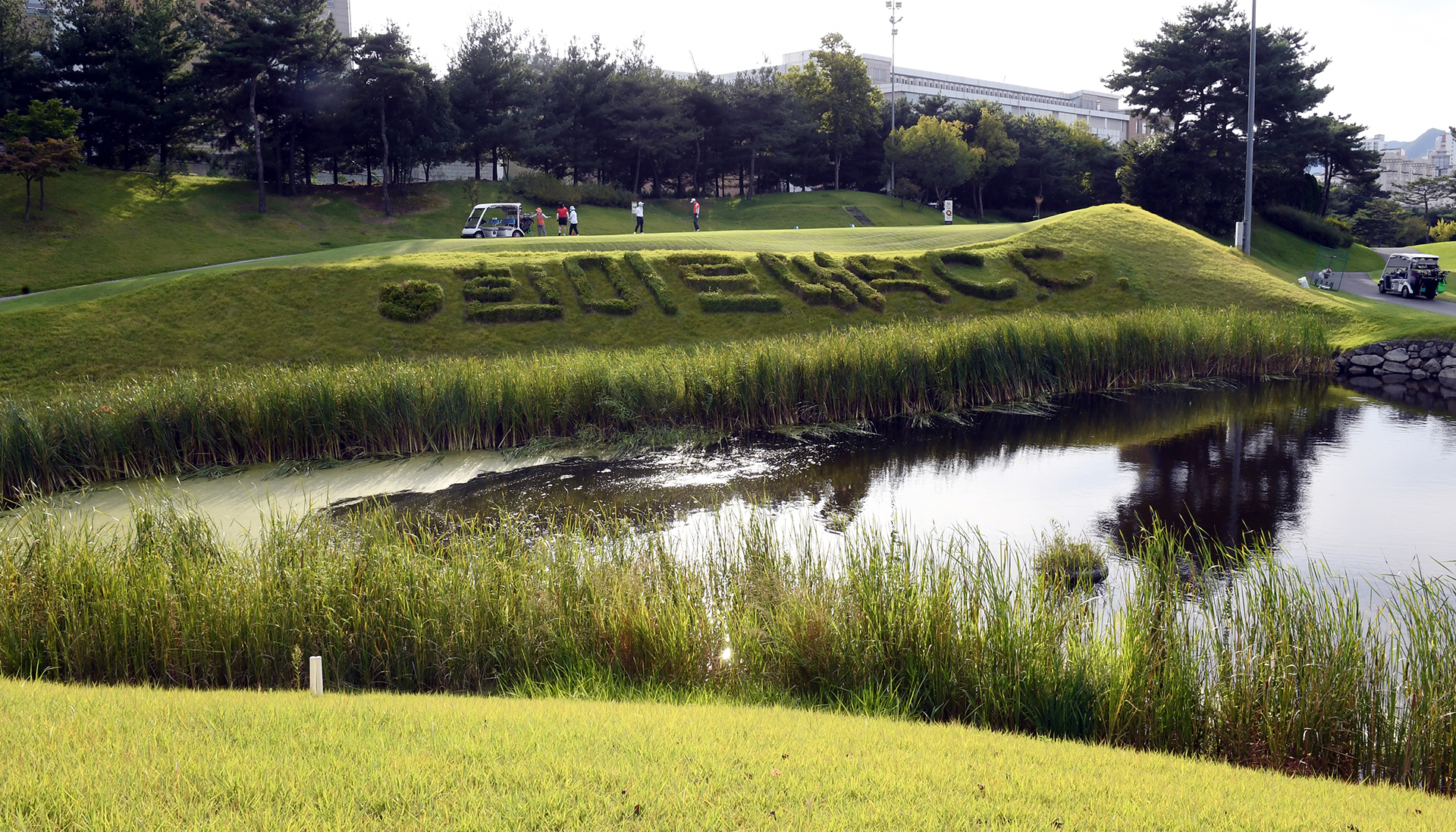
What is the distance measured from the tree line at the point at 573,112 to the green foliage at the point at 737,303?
2305cm

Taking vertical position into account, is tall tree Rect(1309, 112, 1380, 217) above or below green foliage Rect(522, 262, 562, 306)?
above

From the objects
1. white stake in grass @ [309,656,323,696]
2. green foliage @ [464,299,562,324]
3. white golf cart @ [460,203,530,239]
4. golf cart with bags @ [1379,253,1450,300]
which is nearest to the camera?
white stake in grass @ [309,656,323,696]

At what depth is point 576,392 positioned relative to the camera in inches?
623

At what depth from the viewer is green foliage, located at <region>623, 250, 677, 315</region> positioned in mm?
23875

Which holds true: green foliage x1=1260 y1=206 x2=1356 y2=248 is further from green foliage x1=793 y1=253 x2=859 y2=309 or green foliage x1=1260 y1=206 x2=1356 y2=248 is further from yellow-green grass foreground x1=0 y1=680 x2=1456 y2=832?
yellow-green grass foreground x1=0 y1=680 x2=1456 y2=832

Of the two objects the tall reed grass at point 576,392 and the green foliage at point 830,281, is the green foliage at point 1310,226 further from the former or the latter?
the green foliage at point 830,281

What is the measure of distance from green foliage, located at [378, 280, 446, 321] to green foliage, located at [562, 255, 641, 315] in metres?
3.45

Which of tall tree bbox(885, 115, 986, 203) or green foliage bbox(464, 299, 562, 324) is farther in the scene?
tall tree bbox(885, 115, 986, 203)

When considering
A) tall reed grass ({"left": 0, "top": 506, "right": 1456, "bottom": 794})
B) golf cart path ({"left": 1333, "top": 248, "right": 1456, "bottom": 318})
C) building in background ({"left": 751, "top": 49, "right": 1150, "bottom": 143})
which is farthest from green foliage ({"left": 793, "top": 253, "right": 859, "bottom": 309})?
building in background ({"left": 751, "top": 49, "right": 1150, "bottom": 143})

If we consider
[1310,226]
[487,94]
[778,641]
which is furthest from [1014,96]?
[778,641]

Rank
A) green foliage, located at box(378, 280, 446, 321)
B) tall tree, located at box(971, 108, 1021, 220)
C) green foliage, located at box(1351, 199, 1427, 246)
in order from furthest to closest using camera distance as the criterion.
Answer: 1. tall tree, located at box(971, 108, 1021, 220)
2. green foliage, located at box(1351, 199, 1427, 246)
3. green foliage, located at box(378, 280, 446, 321)

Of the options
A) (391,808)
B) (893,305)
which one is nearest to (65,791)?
(391,808)

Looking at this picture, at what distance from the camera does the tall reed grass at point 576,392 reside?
43.3 ft

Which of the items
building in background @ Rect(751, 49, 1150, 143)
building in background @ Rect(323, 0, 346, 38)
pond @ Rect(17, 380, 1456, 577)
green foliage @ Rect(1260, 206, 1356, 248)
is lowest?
pond @ Rect(17, 380, 1456, 577)
